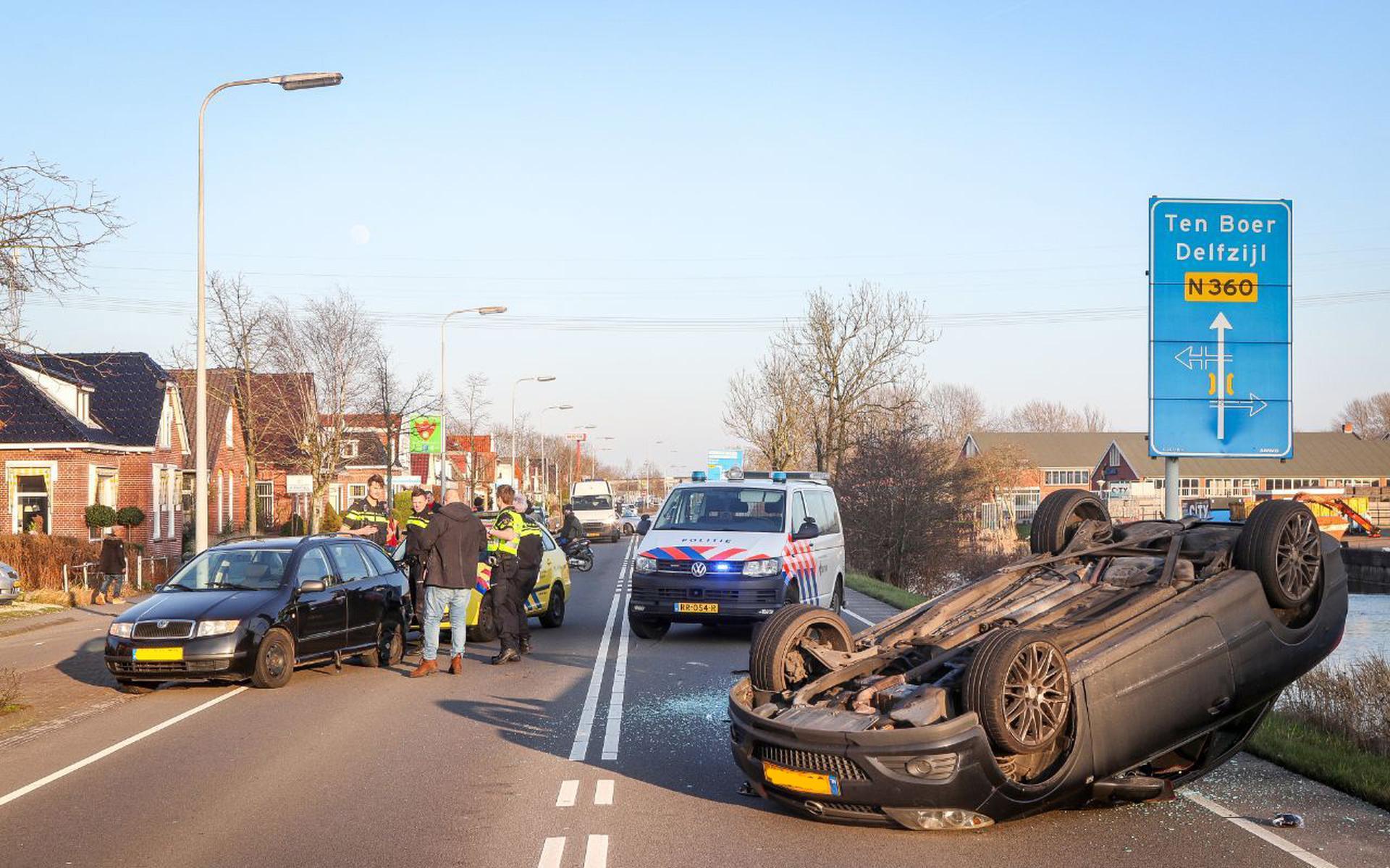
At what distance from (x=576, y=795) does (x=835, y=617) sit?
1.84m

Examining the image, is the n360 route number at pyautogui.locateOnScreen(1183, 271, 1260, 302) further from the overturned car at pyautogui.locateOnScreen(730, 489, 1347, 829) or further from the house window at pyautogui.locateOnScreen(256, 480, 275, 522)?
the house window at pyautogui.locateOnScreen(256, 480, 275, 522)

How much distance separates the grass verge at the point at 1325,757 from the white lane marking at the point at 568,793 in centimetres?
455

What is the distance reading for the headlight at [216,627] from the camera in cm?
1169

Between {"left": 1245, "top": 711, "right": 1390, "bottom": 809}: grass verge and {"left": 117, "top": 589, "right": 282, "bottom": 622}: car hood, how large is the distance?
338 inches

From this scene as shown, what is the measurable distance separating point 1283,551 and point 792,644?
2848 mm

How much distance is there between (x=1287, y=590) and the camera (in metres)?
7.33

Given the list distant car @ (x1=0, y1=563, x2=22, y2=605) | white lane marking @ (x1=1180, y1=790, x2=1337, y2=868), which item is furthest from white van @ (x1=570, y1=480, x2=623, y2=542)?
white lane marking @ (x1=1180, y1=790, x2=1337, y2=868)

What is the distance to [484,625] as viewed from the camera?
15.9m

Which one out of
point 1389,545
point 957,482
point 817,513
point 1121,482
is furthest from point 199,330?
point 1121,482

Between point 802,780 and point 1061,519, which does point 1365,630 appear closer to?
point 1061,519

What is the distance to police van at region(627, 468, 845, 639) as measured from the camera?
15148 millimetres

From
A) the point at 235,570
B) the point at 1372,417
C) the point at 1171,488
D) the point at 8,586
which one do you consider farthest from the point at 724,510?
the point at 1372,417

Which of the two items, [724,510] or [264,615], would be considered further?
[724,510]

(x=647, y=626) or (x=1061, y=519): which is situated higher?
(x=1061, y=519)
